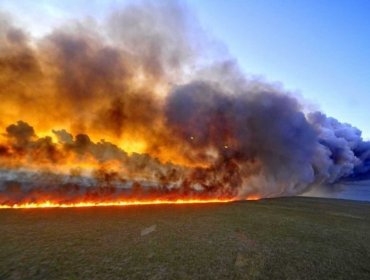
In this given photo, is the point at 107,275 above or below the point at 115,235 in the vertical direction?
below

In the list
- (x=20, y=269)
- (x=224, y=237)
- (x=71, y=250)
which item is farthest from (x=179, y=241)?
(x=20, y=269)

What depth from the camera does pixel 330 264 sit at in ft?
63.0

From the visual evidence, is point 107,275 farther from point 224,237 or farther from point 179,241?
point 224,237

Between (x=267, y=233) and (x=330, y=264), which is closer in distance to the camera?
(x=330, y=264)

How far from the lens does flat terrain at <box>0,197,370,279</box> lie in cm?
1633

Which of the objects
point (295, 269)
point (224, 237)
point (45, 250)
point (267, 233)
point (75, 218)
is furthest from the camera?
point (75, 218)

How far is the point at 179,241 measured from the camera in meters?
23.2

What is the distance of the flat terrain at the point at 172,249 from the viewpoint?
1633 cm

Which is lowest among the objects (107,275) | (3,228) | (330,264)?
(330,264)

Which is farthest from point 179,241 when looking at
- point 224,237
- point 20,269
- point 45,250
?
point 20,269

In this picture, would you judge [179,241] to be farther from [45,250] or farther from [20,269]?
[20,269]

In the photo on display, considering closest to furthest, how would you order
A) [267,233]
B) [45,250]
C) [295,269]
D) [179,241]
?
[295,269], [45,250], [179,241], [267,233]

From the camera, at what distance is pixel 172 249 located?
20844mm

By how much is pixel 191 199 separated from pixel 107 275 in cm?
4989
